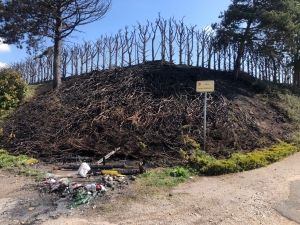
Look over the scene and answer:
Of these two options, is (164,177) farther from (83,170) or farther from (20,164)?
(20,164)

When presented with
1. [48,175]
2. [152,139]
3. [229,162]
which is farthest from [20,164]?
[229,162]

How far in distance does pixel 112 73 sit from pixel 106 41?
6095mm

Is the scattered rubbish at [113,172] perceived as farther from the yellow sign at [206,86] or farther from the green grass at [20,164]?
the yellow sign at [206,86]

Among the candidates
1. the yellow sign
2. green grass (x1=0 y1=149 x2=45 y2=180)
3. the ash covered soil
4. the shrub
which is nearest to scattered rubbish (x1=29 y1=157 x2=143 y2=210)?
the ash covered soil

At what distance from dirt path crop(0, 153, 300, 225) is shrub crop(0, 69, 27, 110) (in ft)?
25.0

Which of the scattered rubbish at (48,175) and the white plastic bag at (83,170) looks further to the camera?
the scattered rubbish at (48,175)

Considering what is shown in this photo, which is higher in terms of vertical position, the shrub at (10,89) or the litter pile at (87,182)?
the shrub at (10,89)

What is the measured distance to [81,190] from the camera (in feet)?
15.9

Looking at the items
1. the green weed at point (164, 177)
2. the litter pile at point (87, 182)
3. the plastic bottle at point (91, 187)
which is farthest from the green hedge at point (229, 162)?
the plastic bottle at point (91, 187)

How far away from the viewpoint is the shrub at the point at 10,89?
12.5 m

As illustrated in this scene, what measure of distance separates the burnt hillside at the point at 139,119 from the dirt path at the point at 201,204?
1.88m

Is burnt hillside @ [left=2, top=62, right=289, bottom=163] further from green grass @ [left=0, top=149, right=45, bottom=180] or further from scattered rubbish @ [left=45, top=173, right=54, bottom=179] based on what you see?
scattered rubbish @ [left=45, top=173, right=54, bottom=179]

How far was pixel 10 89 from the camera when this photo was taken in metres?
12.8

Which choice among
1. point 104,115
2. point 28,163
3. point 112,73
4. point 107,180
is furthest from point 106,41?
point 107,180
